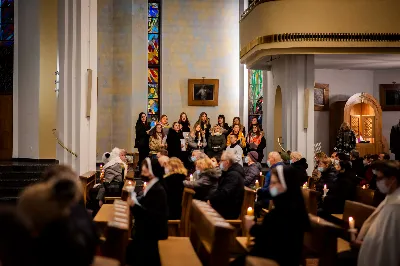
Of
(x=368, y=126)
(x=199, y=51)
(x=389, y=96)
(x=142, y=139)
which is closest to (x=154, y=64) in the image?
(x=199, y=51)

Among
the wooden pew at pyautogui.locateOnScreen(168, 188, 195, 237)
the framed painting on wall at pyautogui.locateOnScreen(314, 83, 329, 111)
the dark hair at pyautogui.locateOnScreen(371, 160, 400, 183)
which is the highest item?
the framed painting on wall at pyautogui.locateOnScreen(314, 83, 329, 111)

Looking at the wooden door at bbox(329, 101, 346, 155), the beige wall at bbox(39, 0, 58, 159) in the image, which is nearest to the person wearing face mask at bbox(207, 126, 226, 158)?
the beige wall at bbox(39, 0, 58, 159)

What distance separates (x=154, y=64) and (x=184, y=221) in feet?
48.3

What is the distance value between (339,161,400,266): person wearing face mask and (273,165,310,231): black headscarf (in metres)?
1.03

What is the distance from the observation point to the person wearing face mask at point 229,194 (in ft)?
31.4

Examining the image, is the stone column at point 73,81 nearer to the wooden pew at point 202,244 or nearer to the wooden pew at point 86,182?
the wooden pew at point 86,182

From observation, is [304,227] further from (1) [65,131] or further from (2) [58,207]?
(1) [65,131]

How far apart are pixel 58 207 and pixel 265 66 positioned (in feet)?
55.6

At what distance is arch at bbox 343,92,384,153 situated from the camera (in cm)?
2073

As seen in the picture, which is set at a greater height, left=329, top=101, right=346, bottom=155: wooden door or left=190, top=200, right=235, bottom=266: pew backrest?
→ left=329, top=101, right=346, bottom=155: wooden door

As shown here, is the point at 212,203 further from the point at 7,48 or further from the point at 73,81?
the point at 7,48

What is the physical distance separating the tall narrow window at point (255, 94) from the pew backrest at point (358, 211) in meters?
15.2

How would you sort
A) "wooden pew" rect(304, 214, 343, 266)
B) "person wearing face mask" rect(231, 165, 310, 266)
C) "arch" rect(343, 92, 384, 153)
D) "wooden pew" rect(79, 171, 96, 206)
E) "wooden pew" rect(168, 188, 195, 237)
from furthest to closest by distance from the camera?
"arch" rect(343, 92, 384, 153)
"wooden pew" rect(79, 171, 96, 206)
"wooden pew" rect(168, 188, 195, 237)
"wooden pew" rect(304, 214, 343, 266)
"person wearing face mask" rect(231, 165, 310, 266)

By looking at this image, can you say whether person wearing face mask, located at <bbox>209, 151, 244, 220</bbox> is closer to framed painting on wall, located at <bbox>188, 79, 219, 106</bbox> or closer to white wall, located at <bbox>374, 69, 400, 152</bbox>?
framed painting on wall, located at <bbox>188, 79, 219, 106</bbox>
